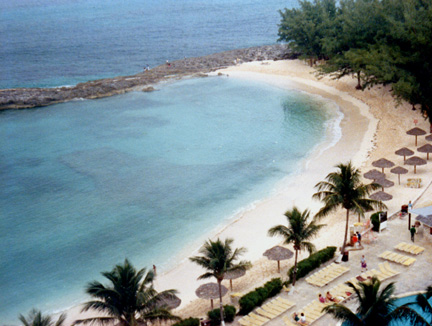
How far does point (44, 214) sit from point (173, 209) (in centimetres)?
1142

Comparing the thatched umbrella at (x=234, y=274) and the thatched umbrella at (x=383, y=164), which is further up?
the thatched umbrella at (x=383, y=164)

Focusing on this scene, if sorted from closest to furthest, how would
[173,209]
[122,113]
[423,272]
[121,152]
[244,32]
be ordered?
1. [423,272]
2. [173,209]
3. [121,152]
4. [122,113]
5. [244,32]

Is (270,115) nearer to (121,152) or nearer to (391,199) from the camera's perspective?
(121,152)

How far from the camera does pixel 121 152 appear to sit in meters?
55.6

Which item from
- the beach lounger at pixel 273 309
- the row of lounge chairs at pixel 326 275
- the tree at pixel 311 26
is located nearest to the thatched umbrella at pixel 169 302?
the beach lounger at pixel 273 309

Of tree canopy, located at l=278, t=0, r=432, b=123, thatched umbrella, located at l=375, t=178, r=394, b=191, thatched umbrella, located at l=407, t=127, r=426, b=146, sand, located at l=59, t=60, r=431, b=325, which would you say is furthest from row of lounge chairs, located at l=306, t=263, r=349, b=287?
tree canopy, located at l=278, t=0, r=432, b=123

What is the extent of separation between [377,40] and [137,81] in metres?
43.6

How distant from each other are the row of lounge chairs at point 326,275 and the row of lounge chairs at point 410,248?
12.9 feet

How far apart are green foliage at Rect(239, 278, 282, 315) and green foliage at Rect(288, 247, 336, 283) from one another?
59.9 inches

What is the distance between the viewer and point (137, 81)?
87.0 meters

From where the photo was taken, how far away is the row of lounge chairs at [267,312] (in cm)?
2509

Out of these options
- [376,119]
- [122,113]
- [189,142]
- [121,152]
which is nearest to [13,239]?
[121,152]

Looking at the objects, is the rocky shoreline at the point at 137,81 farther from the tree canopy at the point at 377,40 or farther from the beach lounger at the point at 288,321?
the beach lounger at the point at 288,321

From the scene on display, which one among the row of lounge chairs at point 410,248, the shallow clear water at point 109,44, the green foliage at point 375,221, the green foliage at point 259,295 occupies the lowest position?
the green foliage at point 259,295
